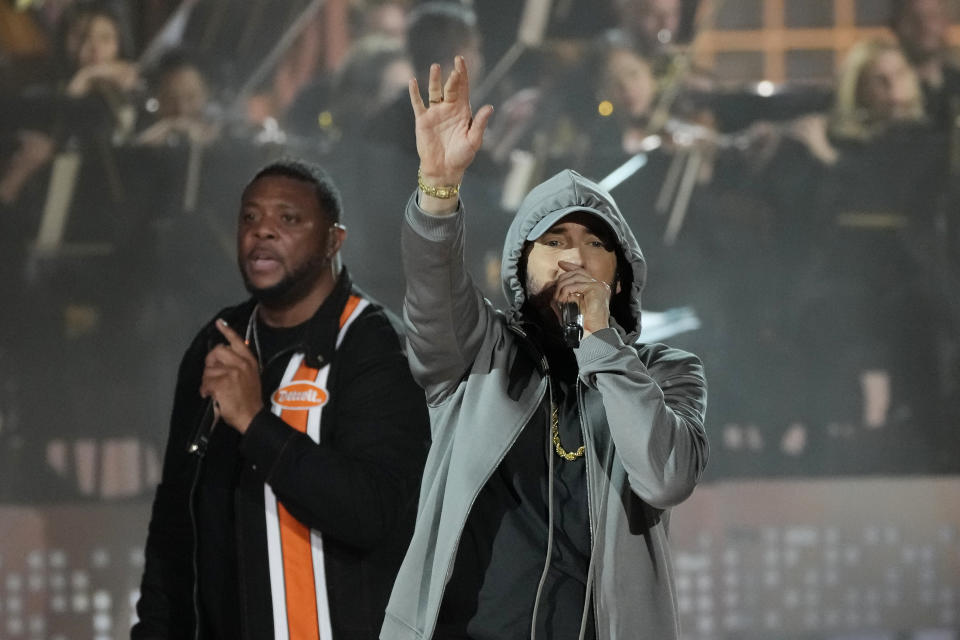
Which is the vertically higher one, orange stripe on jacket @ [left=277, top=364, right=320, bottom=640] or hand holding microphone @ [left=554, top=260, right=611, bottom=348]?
hand holding microphone @ [left=554, top=260, right=611, bottom=348]

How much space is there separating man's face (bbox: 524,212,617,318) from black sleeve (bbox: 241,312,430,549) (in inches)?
18.9

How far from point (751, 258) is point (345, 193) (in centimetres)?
127

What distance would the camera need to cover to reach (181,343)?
3.56 meters

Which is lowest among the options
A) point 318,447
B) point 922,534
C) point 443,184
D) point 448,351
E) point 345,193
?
point 922,534

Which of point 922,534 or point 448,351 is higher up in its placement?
point 448,351

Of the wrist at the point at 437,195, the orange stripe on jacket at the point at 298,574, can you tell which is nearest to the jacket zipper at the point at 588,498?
the wrist at the point at 437,195

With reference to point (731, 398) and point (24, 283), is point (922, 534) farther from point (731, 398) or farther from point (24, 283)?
point (24, 283)

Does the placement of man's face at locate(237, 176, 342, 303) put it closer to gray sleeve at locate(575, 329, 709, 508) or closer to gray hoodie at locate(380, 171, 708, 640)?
gray hoodie at locate(380, 171, 708, 640)

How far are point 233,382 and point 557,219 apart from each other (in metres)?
0.70

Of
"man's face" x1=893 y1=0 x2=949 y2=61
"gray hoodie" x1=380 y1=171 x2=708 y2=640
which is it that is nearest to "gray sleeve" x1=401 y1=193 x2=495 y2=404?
"gray hoodie" x1=380 y1=171 x2=708 y2=640

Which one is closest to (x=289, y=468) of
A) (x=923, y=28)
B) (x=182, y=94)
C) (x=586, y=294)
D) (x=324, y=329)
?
(x=324, y=329)

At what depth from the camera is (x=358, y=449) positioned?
7.02ft

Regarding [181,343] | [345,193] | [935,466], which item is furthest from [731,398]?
[181,343]

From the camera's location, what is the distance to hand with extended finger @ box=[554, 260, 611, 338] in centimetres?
167
